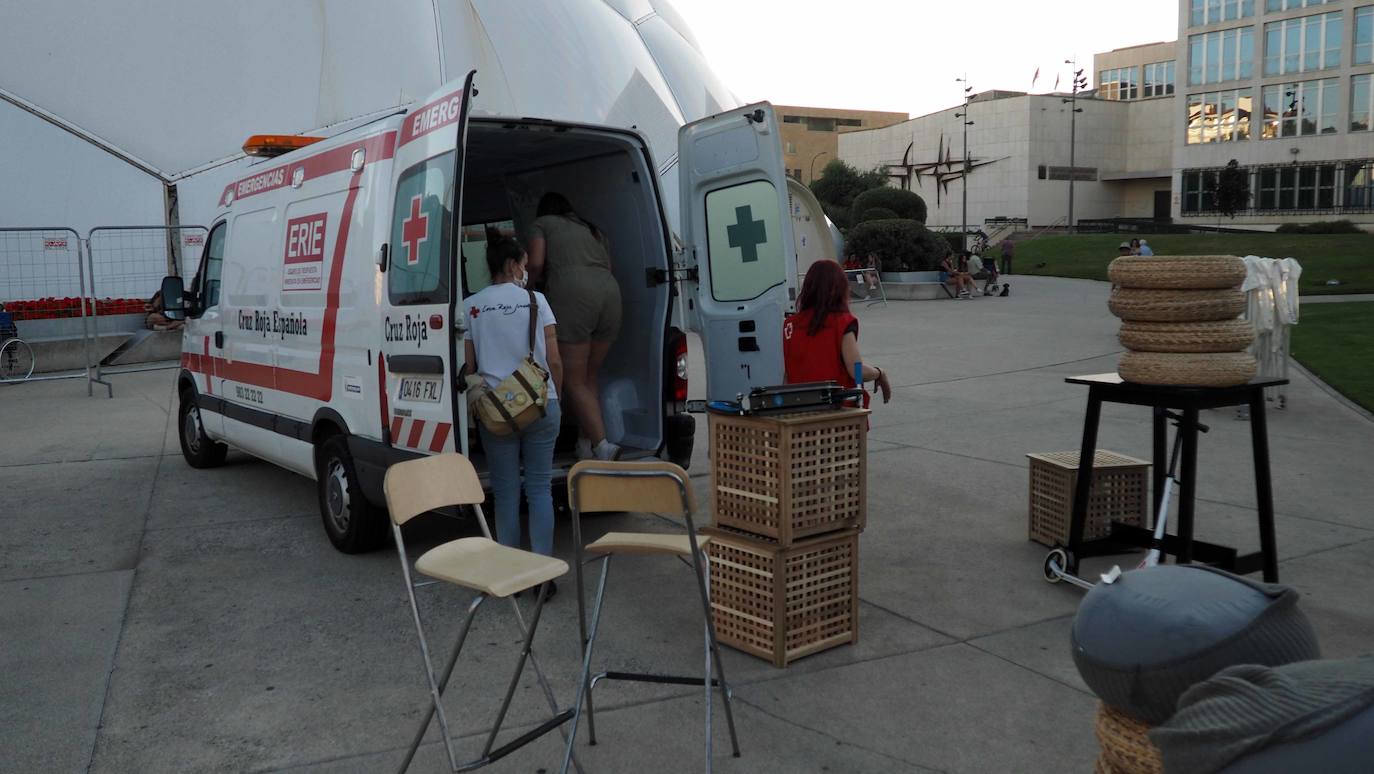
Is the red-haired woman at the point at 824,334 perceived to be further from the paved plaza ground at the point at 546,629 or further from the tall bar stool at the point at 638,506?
the tall bar stool at the point at 638,506

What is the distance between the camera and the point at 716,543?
452cm

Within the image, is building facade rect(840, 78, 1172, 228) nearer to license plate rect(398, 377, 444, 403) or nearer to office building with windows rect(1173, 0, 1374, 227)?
office building with windows rect(1173, 0, 1374, 227)

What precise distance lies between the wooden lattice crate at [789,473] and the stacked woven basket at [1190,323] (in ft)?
4.37

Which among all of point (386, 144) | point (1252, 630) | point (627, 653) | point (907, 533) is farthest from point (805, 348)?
point (1252, 630)

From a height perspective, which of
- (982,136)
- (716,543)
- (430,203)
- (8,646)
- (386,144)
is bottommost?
(8,646)

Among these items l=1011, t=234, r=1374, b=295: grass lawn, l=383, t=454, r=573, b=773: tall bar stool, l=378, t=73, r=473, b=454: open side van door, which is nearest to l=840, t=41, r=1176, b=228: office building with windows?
l=1011, t=234, r=1374, b=295: grass lawn

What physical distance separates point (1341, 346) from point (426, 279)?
588 inches

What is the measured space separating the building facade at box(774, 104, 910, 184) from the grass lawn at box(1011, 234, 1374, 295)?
57.6 m

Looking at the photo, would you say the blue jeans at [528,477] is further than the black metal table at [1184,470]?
Yes

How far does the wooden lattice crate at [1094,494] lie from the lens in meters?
5.62

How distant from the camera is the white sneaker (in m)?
6.27

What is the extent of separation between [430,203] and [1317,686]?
4.61m

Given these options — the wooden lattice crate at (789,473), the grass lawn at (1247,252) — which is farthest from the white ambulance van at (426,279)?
the grass lawn at (1247,252)

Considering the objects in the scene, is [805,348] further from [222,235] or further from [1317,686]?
[222,235]
